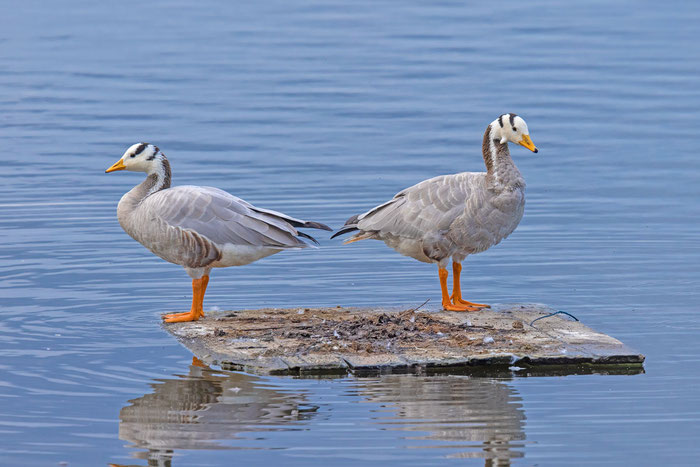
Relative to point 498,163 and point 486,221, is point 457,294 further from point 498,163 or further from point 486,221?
point 498,163

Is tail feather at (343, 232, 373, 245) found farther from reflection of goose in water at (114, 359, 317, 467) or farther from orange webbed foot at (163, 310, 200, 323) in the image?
reflection of goose in water at (114, 359, 317, 467)

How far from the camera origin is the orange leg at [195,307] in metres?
13.2

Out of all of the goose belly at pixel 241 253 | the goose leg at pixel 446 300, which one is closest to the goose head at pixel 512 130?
the goose leg at pixel 446 300

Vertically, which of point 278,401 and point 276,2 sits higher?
point 276,2

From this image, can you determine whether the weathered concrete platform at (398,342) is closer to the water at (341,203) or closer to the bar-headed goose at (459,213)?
the water at (341,203)

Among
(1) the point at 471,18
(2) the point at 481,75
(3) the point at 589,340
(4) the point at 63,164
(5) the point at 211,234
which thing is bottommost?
(3) the point at 589,340

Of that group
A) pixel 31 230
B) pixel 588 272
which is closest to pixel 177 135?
pixel 31 230

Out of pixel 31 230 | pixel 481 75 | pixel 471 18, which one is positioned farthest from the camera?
pixel 471 18

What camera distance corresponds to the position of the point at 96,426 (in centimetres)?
987

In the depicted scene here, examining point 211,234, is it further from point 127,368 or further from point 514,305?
point 514,305

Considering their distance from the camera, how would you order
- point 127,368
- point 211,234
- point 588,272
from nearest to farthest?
point 127,368 < point 211,234 < point 588,272

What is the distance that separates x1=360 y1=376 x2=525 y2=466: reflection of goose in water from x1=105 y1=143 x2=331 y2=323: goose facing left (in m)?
2.76

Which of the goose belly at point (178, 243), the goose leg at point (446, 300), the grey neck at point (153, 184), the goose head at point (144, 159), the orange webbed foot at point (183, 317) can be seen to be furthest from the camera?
the goose head at point (144, 159)

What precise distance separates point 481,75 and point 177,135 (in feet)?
30.9
